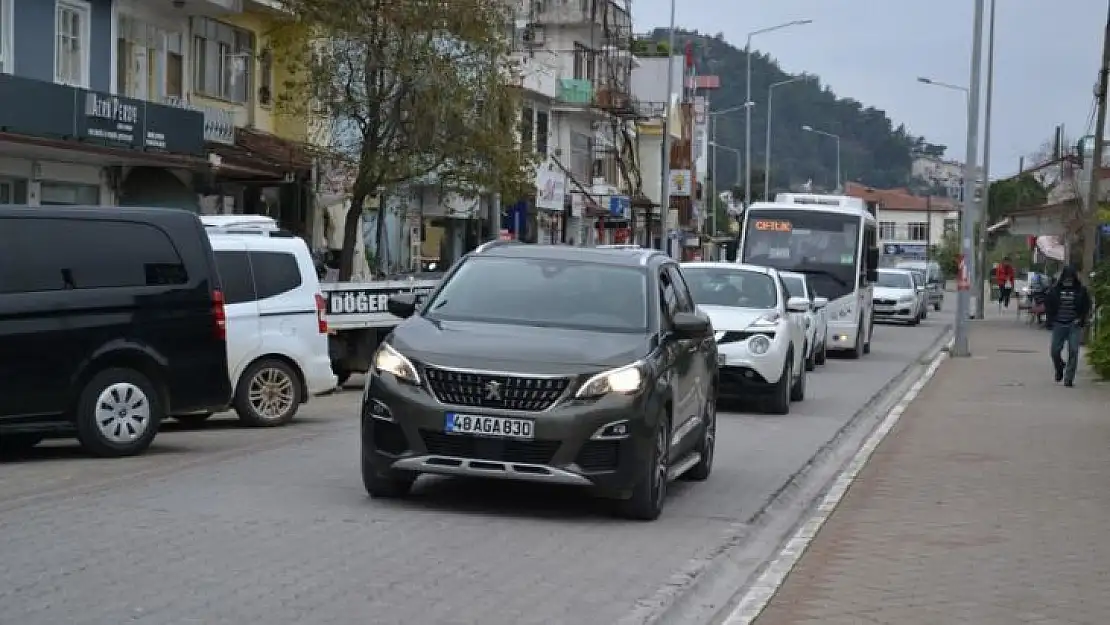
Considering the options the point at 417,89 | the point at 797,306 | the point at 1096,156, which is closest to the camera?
the point at 797,306

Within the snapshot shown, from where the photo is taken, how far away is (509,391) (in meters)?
10.7

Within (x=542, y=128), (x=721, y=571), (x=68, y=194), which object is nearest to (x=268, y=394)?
(x=721, y=571)

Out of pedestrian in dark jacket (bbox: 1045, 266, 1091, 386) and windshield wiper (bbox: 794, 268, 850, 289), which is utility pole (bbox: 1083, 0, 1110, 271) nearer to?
windshield wiper (bbox: 794, 268, 850, 289)

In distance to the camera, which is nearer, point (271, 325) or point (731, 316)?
point (271, 325)

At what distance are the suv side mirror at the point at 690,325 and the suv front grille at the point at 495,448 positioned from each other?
1.78 m

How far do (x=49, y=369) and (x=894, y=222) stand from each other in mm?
160730

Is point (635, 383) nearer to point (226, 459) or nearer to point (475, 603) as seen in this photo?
point (475, 603)

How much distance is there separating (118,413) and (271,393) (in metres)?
3.62

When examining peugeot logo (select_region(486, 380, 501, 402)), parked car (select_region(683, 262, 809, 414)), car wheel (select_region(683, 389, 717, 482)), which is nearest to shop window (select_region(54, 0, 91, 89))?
parked car (select_region(683, 262, 809, 414))

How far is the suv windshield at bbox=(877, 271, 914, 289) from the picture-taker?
52.0 metres

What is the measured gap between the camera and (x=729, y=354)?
67.1ft

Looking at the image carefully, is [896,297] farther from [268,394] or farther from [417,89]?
[268,394]

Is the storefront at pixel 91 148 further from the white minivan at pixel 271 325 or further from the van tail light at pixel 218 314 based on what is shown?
the van tail light at pixel 218 314

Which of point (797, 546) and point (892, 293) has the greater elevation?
point (892, 293)
